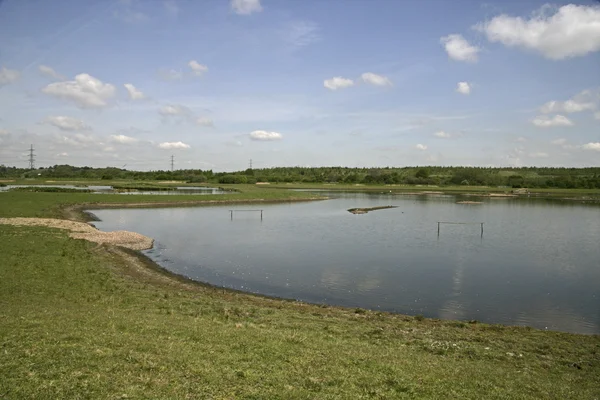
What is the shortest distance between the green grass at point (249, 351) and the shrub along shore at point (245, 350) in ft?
0.12

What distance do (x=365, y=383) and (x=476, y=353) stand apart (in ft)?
15.6

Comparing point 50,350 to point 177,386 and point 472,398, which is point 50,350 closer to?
point 177,386

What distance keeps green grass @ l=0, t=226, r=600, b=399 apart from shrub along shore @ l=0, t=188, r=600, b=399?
0.04 meters

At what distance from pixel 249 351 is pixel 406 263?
20813 mm

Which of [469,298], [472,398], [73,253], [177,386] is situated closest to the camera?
[177,386]

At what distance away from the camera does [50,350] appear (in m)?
8.59

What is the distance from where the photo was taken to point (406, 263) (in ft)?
95.0

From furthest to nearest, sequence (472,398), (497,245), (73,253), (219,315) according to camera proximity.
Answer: (497,245) → (73,253) → (219,315) → (472,398)

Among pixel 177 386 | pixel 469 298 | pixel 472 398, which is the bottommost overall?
pixel 469 298

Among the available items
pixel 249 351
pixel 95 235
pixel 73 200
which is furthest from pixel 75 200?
pixel 249 351

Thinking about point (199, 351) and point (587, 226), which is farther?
point (587, 226)

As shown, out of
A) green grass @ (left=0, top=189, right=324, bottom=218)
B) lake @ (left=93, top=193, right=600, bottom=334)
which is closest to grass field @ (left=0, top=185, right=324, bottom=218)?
green grass @ (left=0, top=189, right=324, bottom=218)

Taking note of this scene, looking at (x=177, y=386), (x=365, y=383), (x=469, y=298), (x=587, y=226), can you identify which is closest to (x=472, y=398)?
(x=365, y=383)

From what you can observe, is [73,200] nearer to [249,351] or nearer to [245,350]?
[245,350]
